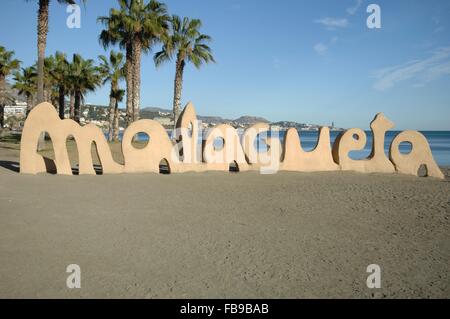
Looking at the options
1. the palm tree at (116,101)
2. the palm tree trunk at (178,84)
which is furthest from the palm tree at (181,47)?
the palm tree at (116,101)

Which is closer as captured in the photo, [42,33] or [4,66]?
[42,33]

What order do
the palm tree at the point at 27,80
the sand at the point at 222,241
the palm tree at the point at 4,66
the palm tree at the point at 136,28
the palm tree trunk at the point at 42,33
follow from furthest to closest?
the palm tree at the point at 27,80 → the palm tree at the point at 4,66 → the palm tree at the point at 136,28 → the palm tree trunk at the point at 42,33 → the sand at the point at 222,241

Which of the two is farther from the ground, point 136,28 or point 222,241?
point 136,28

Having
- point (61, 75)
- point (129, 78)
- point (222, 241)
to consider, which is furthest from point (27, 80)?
point (222, 241)

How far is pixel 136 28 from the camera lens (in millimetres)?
21031

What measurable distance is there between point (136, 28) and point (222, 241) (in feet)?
Result: 64.8

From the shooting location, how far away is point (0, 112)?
31203 millimetres

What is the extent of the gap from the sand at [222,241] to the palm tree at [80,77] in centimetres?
2729

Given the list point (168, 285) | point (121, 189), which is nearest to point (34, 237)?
point (168, 285)

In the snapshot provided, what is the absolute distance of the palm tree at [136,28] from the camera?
69.5ft

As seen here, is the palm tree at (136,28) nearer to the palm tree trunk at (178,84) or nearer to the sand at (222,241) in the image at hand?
the palm tree trunk at (178,84)

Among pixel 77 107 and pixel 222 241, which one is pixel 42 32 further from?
pixel 222 241

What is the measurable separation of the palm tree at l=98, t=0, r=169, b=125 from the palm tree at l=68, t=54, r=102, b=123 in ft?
39.8

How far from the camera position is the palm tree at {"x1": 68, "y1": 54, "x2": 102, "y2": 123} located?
33125 mm
